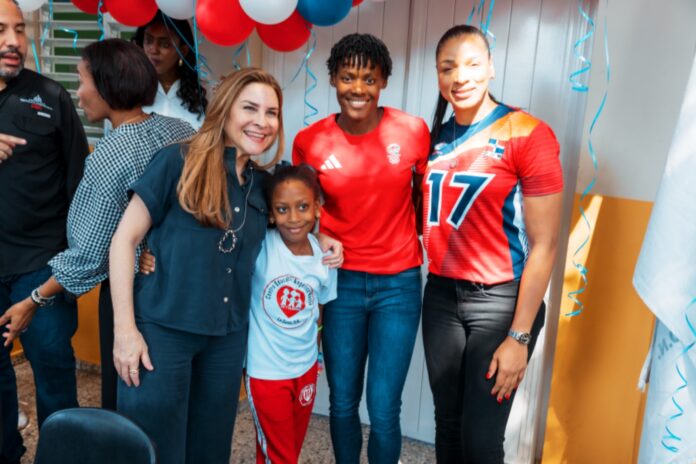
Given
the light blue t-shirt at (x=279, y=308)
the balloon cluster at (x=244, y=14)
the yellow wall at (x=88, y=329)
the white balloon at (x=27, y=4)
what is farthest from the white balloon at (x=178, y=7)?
the yellow wall at (x=88, y=329)

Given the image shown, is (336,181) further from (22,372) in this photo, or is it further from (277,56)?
(22,372)

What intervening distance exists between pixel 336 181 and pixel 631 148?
1.10 meters

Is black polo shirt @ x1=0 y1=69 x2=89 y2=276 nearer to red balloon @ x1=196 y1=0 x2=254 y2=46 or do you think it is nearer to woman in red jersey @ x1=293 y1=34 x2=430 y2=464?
red balloon @ x1=196 y1=0 x2=254 y2=46

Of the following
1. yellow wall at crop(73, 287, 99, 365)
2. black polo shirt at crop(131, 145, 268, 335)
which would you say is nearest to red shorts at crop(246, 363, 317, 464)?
black polo shirt at crop(131, 145, 268, 335)

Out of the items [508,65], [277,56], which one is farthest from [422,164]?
[277,56]

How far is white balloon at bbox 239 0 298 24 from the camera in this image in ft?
6.00

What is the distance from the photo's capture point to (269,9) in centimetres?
184

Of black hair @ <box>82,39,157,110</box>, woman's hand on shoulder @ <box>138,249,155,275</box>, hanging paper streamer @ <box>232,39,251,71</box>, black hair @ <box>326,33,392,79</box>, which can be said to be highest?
hanging paper streamer @ <box>232,39,251,71</box>

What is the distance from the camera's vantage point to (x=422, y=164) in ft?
6.25

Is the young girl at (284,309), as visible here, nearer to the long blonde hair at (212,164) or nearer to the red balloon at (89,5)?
the long blonde hair at (212,164)

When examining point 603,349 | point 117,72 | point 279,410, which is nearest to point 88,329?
point 279,410

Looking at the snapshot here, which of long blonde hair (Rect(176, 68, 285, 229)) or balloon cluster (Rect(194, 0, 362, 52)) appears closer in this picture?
long blonde hair (Rect(176, 68, 285, 229))

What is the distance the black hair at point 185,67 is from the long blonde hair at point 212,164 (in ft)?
2.63

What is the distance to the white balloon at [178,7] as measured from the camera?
2.01 m
